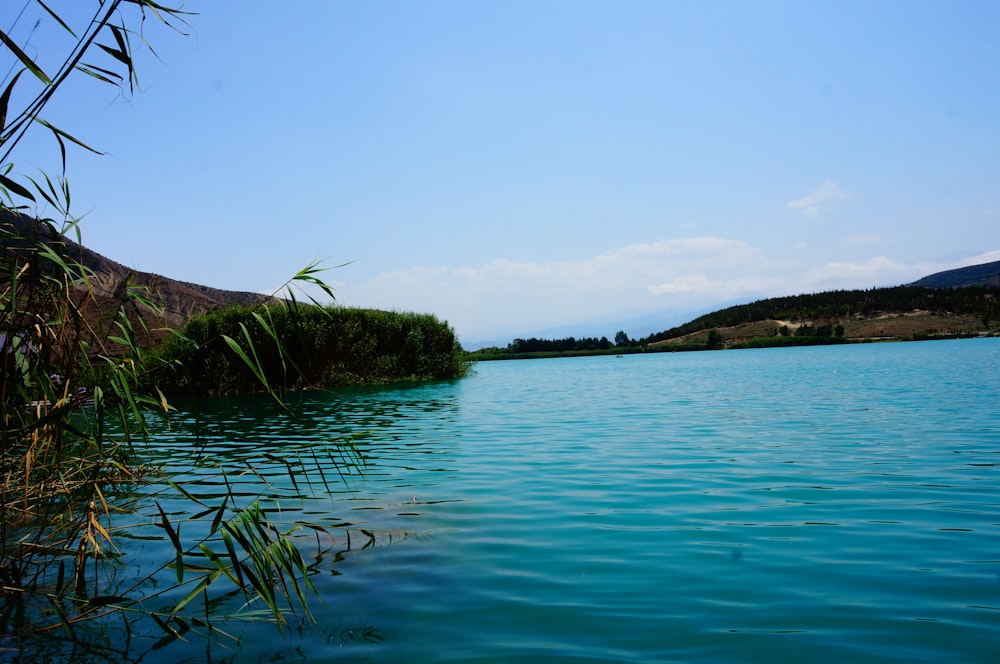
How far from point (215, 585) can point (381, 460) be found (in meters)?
5.06

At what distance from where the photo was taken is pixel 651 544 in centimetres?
516

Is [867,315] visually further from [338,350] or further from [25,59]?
[25,59]

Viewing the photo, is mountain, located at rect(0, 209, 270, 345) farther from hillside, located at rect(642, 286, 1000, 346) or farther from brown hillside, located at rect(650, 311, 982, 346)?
brown hillside, located at rect(650, 311, 982, 346)

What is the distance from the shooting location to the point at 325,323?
2862cm

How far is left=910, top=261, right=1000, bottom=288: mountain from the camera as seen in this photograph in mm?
113312

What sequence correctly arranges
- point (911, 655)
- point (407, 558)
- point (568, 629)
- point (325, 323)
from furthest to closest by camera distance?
point (325, 323) < point (407, 558) < point (568, 629) < point (911, 655)

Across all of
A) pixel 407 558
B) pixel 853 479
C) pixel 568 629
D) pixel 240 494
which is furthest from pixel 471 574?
pixel 853 479

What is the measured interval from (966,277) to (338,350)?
132571 millimetres

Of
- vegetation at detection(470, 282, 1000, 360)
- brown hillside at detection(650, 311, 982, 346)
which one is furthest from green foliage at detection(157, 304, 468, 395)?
brown hillside at detection(650, 311, 982, 346)

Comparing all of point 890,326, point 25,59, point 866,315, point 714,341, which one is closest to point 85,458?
point 25,59

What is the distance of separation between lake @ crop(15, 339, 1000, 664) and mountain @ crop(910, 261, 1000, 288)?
12420cm

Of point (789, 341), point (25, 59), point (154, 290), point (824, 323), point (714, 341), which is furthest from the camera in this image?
point (824, 323)

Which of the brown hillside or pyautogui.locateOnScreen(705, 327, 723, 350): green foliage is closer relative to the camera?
the brown hillside

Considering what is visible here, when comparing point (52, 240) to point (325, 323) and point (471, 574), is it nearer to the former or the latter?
point (471, 574)
